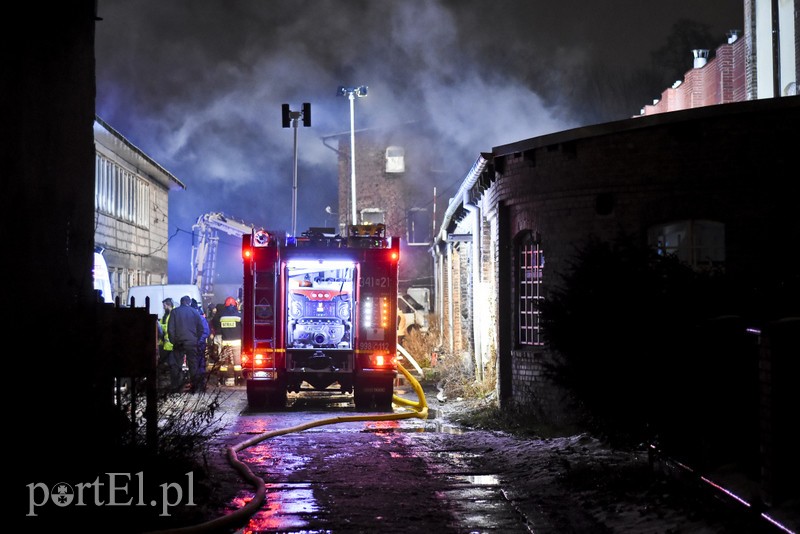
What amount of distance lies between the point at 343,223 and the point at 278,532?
44678mm

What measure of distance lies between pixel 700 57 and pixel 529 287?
2965 centimetres

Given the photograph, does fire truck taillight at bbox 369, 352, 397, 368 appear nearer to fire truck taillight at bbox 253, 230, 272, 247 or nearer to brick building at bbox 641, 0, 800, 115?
fire truck taillight at bbox 253, 230, 272, 247

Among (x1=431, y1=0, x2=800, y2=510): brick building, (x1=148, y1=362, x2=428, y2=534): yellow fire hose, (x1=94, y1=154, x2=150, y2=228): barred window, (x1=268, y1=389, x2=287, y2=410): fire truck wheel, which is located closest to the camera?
(x1=148, y1=362, x2=428, y2=534): yellow fire hose

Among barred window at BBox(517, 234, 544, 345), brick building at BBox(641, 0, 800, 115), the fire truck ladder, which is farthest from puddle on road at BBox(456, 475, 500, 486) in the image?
brick building at BBox(641, 0, 800, 115)

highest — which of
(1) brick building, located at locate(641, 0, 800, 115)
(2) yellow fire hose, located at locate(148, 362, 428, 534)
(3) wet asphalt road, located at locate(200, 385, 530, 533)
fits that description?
(1) brick building, located at locate(641, 0, 800, 115)

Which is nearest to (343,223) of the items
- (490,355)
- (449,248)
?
(449,248)

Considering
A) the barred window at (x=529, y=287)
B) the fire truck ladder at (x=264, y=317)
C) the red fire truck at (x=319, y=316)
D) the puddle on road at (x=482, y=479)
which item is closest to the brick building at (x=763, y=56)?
the barred window at (x=529, y=287)

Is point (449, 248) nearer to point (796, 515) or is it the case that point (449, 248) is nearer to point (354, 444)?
point (354, 444)

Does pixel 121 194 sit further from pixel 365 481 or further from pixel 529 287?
pixel 365 481

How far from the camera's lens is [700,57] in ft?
133

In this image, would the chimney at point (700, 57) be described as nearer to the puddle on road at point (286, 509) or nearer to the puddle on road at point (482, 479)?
the puddle on road at point (482, 479)

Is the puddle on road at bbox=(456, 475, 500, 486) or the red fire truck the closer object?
the puddle on road at bbox=(456, 475, 500, 486)

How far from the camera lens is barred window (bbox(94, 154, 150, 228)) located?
81.5 feet

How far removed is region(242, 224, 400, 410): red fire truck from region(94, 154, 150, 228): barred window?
870 cm
